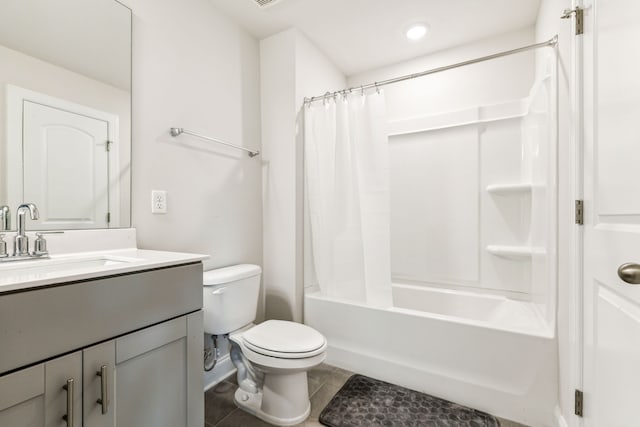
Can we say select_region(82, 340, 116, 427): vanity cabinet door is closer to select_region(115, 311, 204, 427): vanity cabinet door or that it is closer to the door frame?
select_region(115, 311, 204, 427): vanity cabinet door

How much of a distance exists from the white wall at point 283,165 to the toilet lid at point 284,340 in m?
0.44

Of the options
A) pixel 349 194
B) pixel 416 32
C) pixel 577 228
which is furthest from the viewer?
pixel 416 32

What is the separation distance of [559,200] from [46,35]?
228 cm

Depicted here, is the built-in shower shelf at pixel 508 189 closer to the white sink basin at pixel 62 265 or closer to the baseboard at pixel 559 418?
the baseboard at pixel 559 418

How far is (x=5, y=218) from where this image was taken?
985 millimetres

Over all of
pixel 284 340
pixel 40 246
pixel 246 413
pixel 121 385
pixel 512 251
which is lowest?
pixel 246 413

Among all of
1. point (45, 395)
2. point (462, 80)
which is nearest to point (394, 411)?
point (45, 395)

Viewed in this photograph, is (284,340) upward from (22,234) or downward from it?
downward

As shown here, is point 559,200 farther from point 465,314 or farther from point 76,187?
point 76,187

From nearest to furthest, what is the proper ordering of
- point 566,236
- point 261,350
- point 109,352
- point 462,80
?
point 109,352
point 566,236
point 261,350
point 462,80

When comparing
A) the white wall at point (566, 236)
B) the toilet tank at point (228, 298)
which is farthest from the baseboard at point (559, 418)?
the toilet tank at point (228, 298)

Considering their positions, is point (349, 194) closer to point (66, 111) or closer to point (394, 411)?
point (394, 411)

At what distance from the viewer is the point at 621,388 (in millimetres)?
806

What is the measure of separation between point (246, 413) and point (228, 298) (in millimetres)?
597
